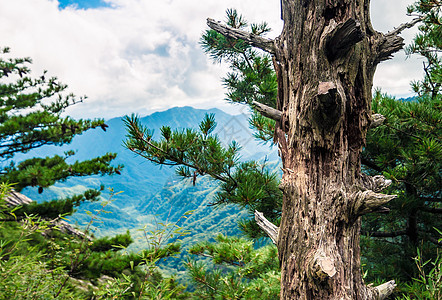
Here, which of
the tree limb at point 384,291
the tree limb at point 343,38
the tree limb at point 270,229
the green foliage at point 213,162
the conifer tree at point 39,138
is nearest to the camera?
the tree limb at point 343,38

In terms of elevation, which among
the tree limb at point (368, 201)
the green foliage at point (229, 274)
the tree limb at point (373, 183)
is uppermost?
the tree limb at point (373, 183)

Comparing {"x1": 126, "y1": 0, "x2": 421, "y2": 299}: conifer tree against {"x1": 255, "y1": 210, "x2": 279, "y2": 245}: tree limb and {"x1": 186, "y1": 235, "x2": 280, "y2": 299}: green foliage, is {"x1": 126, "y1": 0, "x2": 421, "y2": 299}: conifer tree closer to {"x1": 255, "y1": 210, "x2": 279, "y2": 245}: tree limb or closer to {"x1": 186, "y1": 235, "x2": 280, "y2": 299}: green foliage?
{"x1": 255, "y1": 210, "x2": 279, "y2": 245}: tree limb

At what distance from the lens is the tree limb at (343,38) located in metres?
0.96

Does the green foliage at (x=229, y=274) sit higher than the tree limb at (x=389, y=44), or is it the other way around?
the tree limb at (x=389, y=44)

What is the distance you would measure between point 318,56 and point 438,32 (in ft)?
6.07

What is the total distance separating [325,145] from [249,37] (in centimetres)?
78

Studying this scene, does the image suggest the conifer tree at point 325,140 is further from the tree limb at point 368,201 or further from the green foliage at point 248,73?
the green foliage at point 248,73

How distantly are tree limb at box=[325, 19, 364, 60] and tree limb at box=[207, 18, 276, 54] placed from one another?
0.34 metres

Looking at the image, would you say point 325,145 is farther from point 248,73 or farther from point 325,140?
point 248,73

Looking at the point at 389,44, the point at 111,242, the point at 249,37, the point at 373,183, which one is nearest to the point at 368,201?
the point at 373,183

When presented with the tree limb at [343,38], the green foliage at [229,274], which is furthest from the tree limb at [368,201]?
the green foliage at [229,274]

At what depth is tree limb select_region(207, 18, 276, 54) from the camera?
138 centimetres

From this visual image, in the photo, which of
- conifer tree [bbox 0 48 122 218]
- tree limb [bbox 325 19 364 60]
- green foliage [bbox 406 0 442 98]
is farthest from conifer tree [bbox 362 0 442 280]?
conifer tree [bbox 0 48 122 218]

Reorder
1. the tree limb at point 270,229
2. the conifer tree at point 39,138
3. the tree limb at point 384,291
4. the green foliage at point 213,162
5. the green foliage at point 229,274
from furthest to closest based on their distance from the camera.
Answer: the conifer tree at point 39,138 → the green foliage at point 229,274 → the green foliage at point 213,162 → the tree limb at point 270,229 → the tree limb at point 384,291
